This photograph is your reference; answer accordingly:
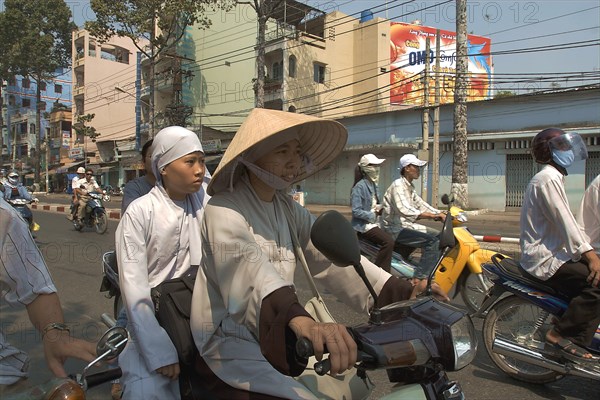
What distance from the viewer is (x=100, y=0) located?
2223 centimetres

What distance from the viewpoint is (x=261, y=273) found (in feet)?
4.26

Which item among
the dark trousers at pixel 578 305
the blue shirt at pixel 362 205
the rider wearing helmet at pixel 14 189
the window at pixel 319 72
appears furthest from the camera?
the window at pixel 319 72

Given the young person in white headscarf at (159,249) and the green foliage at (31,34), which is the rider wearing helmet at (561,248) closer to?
the young person in white headscarf at (159,249)

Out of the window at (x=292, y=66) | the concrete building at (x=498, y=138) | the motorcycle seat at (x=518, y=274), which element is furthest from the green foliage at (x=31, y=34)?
the motorcycle seat at (x=518, y=274)

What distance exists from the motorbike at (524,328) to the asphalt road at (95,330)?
0.39 ft

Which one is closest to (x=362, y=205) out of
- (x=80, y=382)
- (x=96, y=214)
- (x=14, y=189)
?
(x=80, y=382)

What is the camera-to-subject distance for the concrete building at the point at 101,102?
37.2 metres

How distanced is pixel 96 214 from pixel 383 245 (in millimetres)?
8093

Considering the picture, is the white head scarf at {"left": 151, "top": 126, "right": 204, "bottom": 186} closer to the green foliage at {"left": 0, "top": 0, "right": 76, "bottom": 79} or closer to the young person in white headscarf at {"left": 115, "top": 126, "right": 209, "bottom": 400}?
the young person in white headscarf at {"left": 115, "top": 126, "right": 209, "bottom": 400}

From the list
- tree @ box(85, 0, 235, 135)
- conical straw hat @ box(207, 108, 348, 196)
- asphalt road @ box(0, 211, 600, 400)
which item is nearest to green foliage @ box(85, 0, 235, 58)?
tree @ box(85, 0, 235, 135)

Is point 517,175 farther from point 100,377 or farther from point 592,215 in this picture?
point 100,377

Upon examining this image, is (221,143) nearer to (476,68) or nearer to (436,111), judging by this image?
(436,111)

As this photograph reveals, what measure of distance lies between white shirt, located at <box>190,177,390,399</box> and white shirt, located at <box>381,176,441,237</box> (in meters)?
3.35

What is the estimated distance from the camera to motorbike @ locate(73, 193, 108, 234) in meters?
10.7
